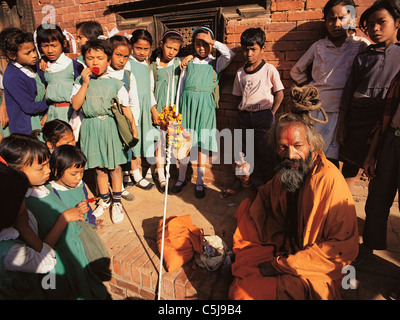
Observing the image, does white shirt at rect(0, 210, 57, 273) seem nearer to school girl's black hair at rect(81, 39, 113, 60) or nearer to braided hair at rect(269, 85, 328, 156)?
braided hair at rect(269, 85, 328, 156)

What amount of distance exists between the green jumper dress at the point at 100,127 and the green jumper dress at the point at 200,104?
929 mm

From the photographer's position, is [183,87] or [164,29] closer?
[183,87]

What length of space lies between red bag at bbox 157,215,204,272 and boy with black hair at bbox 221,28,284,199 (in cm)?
151

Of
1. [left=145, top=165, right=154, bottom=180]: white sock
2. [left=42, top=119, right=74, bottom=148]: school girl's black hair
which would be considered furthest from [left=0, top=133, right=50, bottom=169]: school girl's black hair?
[left=145, top=165, right=154, bottom=180]: white sock

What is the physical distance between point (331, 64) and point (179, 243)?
2.59 meters

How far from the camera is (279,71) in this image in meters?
3.32

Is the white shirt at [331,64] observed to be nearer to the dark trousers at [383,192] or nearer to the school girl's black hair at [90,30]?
the dark trousers at [383,192]

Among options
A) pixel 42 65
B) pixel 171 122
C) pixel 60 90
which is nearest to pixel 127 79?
pixel 60 90

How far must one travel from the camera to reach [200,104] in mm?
3387

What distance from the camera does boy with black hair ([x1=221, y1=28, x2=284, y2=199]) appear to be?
3070mm

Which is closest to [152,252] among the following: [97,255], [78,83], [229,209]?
[97,255]
